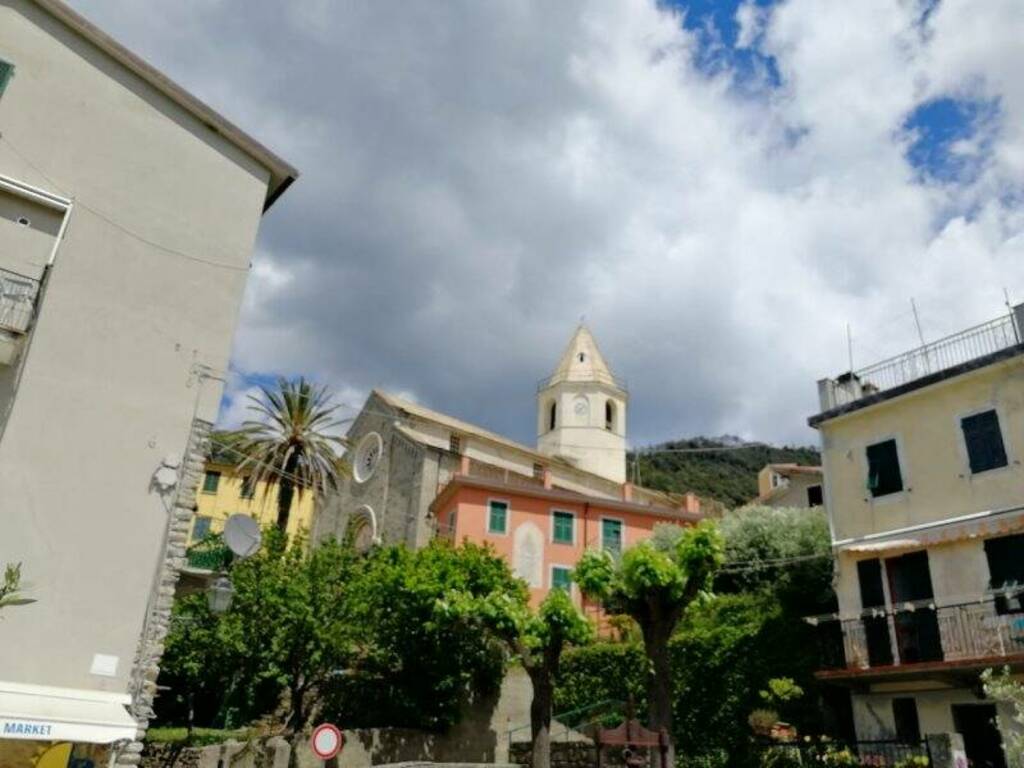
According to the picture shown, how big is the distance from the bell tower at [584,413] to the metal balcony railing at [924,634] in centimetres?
3500

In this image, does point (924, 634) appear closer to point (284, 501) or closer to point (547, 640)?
point (547, 640)

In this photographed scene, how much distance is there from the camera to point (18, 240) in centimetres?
1458

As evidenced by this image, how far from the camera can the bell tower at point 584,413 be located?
56.8 m

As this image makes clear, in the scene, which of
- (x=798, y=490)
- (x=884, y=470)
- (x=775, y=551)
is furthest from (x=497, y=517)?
(x=884, y=470)

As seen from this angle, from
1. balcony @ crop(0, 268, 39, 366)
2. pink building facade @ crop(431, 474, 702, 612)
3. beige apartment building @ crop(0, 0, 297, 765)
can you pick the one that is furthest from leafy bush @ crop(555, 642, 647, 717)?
balcony @ crop(0, 268, 39, 366)

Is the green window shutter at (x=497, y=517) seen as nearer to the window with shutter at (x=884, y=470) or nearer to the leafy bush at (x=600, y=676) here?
the leafy bush at (x=600, y=676)

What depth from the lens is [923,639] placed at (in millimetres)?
18250

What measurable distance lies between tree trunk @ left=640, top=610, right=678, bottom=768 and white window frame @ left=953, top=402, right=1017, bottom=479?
7791 mm

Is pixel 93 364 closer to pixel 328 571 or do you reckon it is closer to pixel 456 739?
pixel 328 571

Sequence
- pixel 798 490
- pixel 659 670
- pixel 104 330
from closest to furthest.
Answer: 1. pixel 104 330
2. pixel 659 670
3. pixel 798 490

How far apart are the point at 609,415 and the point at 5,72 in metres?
47.7

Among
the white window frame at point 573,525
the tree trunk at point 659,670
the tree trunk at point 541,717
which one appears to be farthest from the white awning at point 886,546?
the white window frame at point 573,525

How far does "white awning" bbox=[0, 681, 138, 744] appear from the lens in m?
11.4

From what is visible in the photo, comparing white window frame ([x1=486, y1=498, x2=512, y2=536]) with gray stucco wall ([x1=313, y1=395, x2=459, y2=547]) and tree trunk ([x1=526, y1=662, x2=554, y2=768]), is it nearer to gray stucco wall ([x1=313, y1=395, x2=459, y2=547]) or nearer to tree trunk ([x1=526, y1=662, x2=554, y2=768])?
gray stucco wall ([x1=313, y1=395, x2=459, y2=547])
